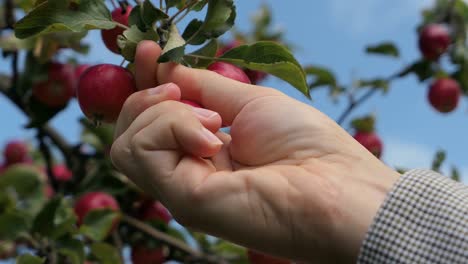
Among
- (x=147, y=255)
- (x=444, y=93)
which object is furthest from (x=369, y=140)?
(x=147, y=255)

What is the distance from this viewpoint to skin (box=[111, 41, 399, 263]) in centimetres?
93

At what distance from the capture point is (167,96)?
3.21 ft

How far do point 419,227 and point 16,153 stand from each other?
2625 millimetres

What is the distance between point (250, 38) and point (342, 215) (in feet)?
7.53

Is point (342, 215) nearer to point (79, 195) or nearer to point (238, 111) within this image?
point (238, 111)

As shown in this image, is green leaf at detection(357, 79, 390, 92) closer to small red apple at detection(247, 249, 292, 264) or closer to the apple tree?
the apple tree

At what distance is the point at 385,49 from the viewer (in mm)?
3000

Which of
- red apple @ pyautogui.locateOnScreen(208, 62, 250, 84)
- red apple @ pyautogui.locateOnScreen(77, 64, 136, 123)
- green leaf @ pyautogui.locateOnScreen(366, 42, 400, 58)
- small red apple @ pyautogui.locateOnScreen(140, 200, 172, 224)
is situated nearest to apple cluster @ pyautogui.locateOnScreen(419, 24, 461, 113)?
green leaf @ pyautogui.locateOnScreen(366, 42, 400, 58)

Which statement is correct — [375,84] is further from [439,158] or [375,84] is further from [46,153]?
[46,153]

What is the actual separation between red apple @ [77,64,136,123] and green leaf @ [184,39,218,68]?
0.09 metres

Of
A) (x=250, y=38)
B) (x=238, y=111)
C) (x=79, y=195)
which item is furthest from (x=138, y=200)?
(x=238, y=111)

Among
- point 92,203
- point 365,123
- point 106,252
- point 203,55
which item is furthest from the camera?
point 365,123

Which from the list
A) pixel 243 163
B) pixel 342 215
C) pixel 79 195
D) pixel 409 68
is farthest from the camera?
pixel 409 68

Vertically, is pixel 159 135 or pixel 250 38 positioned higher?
pixel 159 135
